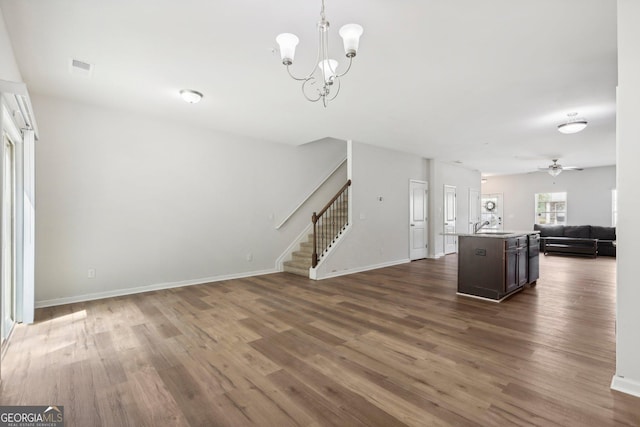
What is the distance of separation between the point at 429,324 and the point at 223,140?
178 inches

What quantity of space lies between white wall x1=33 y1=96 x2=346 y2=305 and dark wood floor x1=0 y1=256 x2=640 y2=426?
0.61 metres

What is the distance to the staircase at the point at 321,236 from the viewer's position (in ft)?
19.2

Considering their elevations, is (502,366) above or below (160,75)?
below

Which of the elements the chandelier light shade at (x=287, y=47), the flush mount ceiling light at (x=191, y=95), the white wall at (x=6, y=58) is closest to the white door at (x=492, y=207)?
the flush mount ceiling light at (x=191, y=95)

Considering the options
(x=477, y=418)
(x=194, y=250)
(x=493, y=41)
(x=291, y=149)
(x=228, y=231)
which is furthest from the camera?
(x=291, y=149)

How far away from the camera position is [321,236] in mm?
6586

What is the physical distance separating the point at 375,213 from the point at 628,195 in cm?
477

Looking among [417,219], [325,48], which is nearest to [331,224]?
[417,219]

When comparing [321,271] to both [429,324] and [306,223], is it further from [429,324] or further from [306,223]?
[429,324]

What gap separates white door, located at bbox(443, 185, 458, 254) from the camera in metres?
8.80

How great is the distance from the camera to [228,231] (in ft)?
18.5

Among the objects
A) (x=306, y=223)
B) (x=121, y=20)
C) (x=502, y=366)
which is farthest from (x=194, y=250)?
(x=502, y=366)

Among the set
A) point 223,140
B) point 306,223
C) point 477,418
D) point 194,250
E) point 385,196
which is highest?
point 223,140

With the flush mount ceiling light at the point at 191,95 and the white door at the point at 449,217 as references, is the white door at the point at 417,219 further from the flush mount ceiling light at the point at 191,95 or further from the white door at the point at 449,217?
the flush mount ceiling light at the point at 191,95
